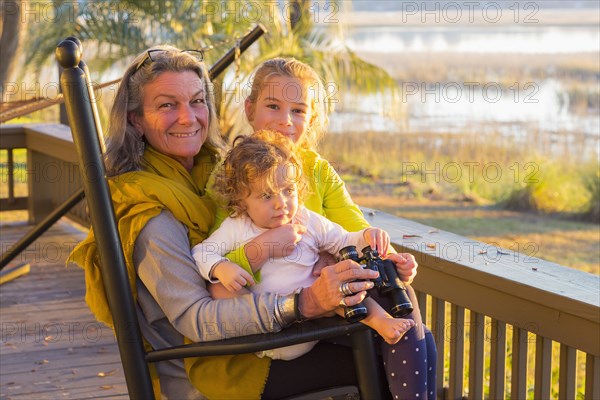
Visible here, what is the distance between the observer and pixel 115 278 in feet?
5.98

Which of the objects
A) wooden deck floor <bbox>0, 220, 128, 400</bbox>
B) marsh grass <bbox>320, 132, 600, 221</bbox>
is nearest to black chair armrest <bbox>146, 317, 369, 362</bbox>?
wooden deck floor <bbox>0, 220, 128, 400</bbox>

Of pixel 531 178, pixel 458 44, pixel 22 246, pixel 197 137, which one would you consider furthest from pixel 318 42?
pixel 458 44

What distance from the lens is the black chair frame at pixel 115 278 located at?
179cm

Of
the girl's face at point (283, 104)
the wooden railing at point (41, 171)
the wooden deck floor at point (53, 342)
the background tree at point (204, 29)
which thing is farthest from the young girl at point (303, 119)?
the background tree at point (204, 29)

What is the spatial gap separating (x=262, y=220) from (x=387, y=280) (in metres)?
0.29

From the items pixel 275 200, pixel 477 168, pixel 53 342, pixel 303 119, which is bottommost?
pixel 477 168

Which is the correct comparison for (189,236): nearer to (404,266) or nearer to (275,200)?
(275,200)

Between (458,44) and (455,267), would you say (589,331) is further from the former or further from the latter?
(458,44)

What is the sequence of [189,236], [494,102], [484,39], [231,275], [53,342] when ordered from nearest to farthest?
[231,275] → [189,236] → [53,342] → [494,102] → [484,39]

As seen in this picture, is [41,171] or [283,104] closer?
[283,104]

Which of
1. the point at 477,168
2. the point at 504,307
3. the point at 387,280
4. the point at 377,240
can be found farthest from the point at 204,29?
the point at 387,280

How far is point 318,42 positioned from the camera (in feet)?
29.4

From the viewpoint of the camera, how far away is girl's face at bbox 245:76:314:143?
2.27 m

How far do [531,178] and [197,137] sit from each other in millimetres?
9060
